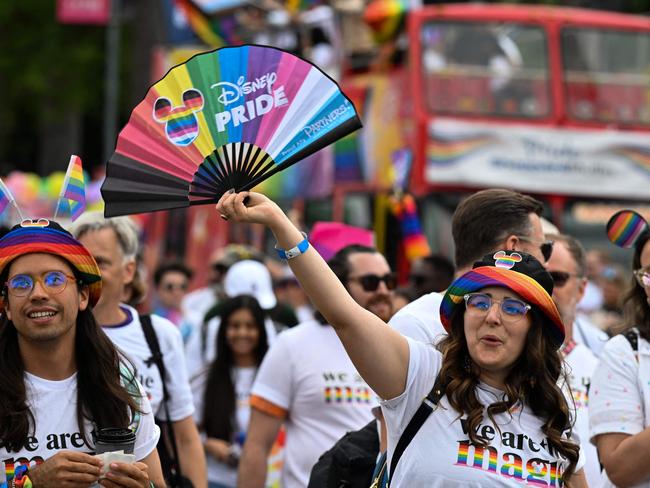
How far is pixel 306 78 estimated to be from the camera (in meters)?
4.23

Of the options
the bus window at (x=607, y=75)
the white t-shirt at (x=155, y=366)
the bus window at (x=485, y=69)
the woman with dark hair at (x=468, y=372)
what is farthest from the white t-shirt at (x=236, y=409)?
the bus window at (x=607, y=75)

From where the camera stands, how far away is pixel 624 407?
497cm

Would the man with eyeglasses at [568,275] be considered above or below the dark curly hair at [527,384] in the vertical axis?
above

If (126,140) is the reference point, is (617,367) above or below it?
below

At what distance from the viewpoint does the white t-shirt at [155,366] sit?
19.2 ft

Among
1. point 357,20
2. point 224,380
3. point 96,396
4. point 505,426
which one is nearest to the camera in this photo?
point 505,426

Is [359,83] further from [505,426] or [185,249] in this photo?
[505,426]

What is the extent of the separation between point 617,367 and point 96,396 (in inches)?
72.0

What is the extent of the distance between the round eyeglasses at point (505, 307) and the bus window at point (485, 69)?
420 inches

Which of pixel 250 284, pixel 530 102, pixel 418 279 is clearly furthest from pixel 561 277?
pixel 530 102

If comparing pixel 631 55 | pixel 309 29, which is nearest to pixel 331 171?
pixel 309 29

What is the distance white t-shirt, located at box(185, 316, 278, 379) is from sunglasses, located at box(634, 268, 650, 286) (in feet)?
11.5

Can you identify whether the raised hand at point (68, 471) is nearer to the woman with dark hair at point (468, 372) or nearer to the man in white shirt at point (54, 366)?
the man in white shirt at point (54, 366)

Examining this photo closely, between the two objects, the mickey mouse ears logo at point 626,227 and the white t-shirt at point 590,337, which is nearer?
the mickey mouse ears logo at point 626,227
